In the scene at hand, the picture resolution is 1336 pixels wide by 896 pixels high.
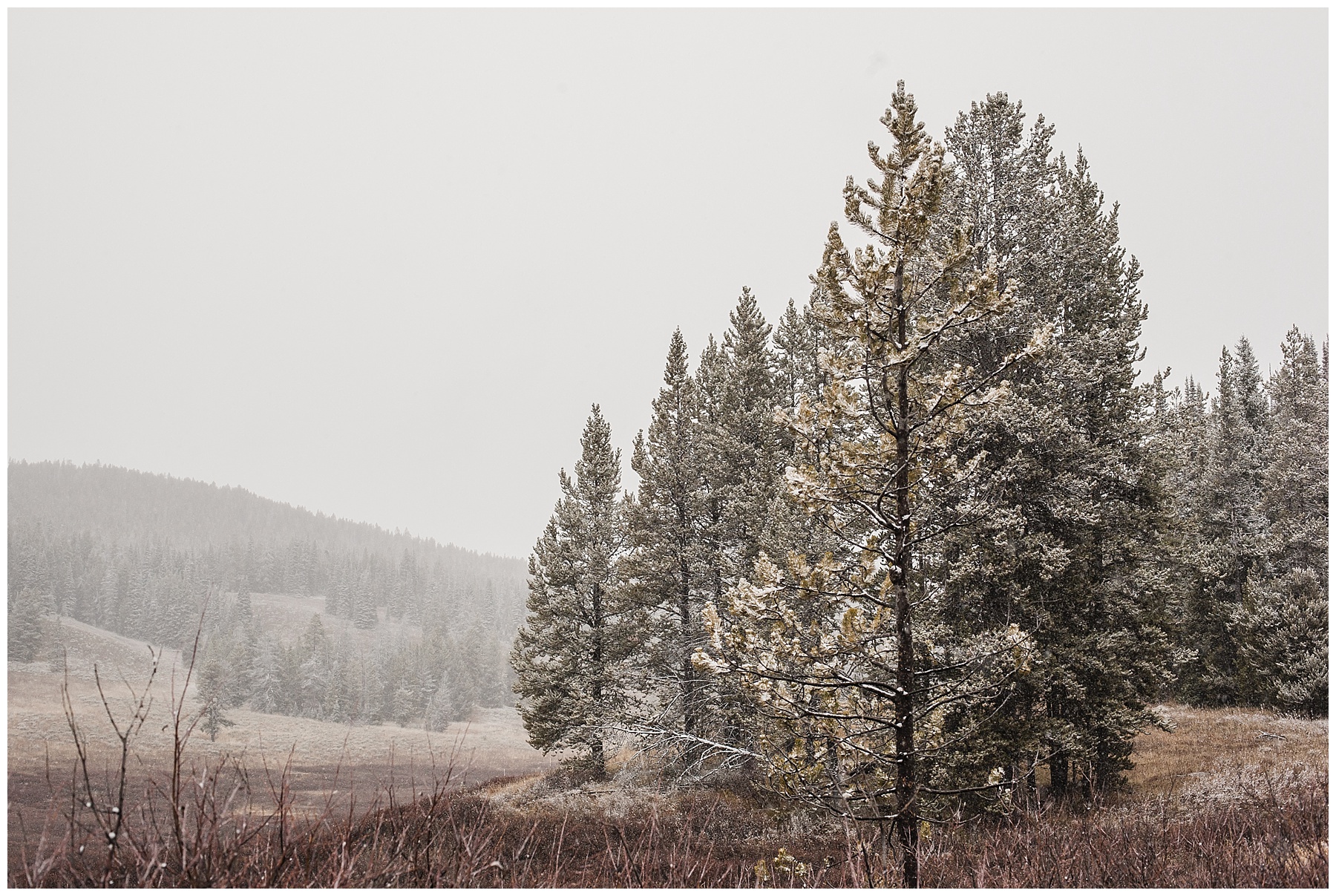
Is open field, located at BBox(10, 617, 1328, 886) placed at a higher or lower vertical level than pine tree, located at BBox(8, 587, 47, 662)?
higher

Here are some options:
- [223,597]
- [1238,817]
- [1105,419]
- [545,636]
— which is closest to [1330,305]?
[1238,817]

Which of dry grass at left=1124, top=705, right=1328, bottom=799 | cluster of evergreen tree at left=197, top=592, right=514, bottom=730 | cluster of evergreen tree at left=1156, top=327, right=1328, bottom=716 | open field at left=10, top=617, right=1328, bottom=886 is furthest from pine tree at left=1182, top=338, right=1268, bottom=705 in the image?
cluster of evergreen tree at left=197, top=592, right=514, bottom=730

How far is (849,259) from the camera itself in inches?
201

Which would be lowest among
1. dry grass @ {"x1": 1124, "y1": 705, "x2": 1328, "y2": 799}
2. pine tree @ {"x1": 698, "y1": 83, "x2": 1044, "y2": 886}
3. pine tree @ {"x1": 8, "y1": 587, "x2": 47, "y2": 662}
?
pine tree @ {"x1": 8, "y1": 587, "x2": 47, "y2": 662}

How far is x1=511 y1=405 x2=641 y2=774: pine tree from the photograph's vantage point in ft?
66.3

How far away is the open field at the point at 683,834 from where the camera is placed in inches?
121

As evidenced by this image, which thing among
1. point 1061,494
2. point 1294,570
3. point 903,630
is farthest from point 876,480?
point 1294,570

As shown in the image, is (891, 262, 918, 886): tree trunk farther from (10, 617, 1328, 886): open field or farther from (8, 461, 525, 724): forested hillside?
(8, 461, 525, 724): forested hillside

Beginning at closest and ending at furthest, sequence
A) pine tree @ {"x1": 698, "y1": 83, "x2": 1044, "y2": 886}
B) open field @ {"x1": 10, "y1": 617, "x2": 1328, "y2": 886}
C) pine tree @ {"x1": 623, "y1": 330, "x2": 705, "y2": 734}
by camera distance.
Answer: open field @ {"x1": 10, "y1": 617, "x2": 1328, "y2": 886}
pine tree @ {"x1": 698, "y1": 83, "x2": 1044, "y2": 886}
pine tree @ {"x1": 623, "y1": 330, "x2": 705, "y2": 734}

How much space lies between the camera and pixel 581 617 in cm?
2230

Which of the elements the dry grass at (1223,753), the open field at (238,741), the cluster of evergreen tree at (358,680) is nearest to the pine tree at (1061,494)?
the dry grass at (1223,753)

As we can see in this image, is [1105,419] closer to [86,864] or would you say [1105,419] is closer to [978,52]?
[978,52]

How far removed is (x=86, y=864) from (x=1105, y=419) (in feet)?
45.0

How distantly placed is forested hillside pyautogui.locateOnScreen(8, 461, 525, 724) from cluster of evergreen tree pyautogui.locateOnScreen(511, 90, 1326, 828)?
26003 millimetres
